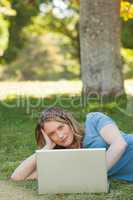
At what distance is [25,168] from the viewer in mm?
5332

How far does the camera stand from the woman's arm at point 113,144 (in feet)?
16.1

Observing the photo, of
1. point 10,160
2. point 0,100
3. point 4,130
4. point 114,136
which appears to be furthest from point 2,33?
point 114,136

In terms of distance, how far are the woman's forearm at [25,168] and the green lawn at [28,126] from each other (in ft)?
0.26

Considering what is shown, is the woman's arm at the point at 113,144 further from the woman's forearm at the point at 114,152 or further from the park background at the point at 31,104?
the park background at the point at 31,104

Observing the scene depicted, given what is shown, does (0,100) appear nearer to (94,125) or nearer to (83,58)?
(83,58)

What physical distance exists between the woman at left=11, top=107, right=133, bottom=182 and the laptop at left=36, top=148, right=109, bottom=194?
0.56 ft

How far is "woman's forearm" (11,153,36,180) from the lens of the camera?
→ 5266 mm

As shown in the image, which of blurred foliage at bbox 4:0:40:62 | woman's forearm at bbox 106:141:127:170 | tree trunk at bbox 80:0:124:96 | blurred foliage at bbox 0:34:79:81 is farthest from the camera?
blurred foliage at bbox 0:34:79:81

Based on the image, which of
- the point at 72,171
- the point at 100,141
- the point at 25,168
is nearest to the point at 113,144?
the point at 100,141

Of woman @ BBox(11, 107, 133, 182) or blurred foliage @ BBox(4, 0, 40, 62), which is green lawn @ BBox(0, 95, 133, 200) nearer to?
woman @ BBox(11, 107, 133, 182)

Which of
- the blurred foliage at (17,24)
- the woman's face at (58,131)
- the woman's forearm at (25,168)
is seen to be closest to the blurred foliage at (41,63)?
the blurred foliage at (17,24)

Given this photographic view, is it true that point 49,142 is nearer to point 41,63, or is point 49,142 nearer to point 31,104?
point 31,104

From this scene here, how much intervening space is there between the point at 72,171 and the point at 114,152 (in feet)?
1.19

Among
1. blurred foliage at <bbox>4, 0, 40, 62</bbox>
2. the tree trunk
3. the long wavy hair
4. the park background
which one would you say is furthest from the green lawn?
blurred foliage at <bbox>4, 0, 40, 62</bbox>
